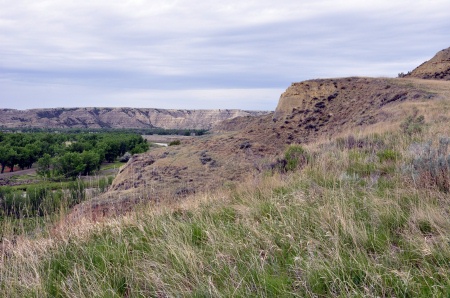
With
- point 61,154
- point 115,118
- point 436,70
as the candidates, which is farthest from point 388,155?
point 115,118

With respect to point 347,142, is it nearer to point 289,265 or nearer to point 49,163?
point 289,265

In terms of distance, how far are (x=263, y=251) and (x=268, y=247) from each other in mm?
94

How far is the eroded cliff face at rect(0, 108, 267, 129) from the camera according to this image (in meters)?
156

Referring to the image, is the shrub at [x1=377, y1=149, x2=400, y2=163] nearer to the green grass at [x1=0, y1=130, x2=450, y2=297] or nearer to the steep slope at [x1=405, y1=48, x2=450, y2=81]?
the green grass at [x1=0, y1=130, x2=450, y2=297]

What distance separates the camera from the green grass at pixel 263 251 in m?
2.93

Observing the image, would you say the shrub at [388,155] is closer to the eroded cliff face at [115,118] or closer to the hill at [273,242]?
the hill at [273,242]

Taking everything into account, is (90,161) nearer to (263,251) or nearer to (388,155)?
(388,155)

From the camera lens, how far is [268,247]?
3.62m

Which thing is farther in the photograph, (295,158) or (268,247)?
(295,158)

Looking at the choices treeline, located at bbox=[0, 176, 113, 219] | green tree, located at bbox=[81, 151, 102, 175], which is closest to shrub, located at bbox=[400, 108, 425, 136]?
treeline, located at bbox=[0, 176, 113, 219]

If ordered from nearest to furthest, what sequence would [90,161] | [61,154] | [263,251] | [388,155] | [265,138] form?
[263,251] < [388,155] < [265,138] < [90,161] < [61,154]

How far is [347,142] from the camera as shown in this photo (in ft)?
32.9

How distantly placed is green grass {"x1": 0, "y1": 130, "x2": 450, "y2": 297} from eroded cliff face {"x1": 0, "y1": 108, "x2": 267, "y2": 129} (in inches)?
5830

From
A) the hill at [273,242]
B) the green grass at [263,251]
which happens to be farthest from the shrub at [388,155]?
the green grass at [263,251]
